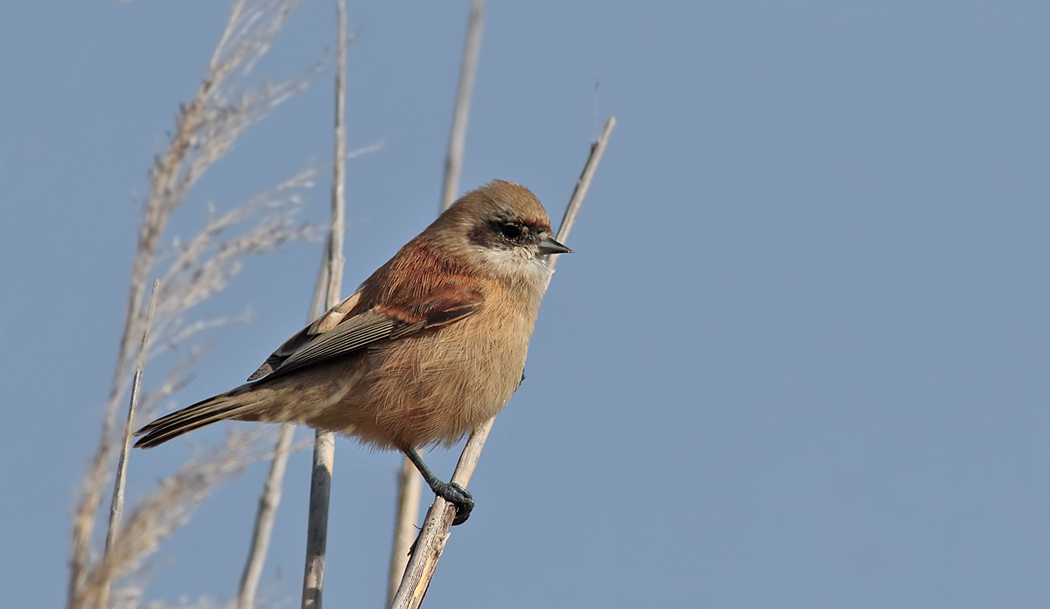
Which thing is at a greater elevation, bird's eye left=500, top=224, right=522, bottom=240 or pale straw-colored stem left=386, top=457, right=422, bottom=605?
bird's eye left=500, top=224, right=522, bottom=240

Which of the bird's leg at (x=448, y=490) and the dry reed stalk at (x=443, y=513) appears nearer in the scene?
the dry reed stalk at (x=443, y=513)

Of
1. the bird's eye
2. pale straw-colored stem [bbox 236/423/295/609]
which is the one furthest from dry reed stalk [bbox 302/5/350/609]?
the bird's eye

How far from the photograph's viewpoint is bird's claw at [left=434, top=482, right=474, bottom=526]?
362cm

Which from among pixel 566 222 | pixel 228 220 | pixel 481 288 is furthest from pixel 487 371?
pixel 228 220

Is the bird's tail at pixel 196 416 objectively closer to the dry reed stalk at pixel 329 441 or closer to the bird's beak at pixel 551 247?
the dry reed stalk at pixel 329 441

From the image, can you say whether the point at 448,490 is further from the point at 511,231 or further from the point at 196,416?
the point at 511,231

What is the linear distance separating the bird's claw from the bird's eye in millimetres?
1200

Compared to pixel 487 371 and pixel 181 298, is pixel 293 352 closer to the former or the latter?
pixel 487 371

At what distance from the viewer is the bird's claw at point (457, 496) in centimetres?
362

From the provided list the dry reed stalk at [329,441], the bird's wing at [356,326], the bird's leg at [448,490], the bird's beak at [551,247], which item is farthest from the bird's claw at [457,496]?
the bird's beak at [551,247]

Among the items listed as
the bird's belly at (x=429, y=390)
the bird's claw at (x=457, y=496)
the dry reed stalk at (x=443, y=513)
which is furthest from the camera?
the bird's belly at (x=429, y=390)

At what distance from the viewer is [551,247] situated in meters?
4.23

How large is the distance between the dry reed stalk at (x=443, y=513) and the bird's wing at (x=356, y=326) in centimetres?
51

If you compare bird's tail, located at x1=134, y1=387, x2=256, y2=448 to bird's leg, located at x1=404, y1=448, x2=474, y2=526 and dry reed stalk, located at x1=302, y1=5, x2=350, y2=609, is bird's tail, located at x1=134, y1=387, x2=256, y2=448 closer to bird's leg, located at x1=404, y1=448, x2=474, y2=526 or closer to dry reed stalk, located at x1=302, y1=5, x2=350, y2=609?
dry reed stalk, located at x1=302, y1=5, x2=350, y2=609
